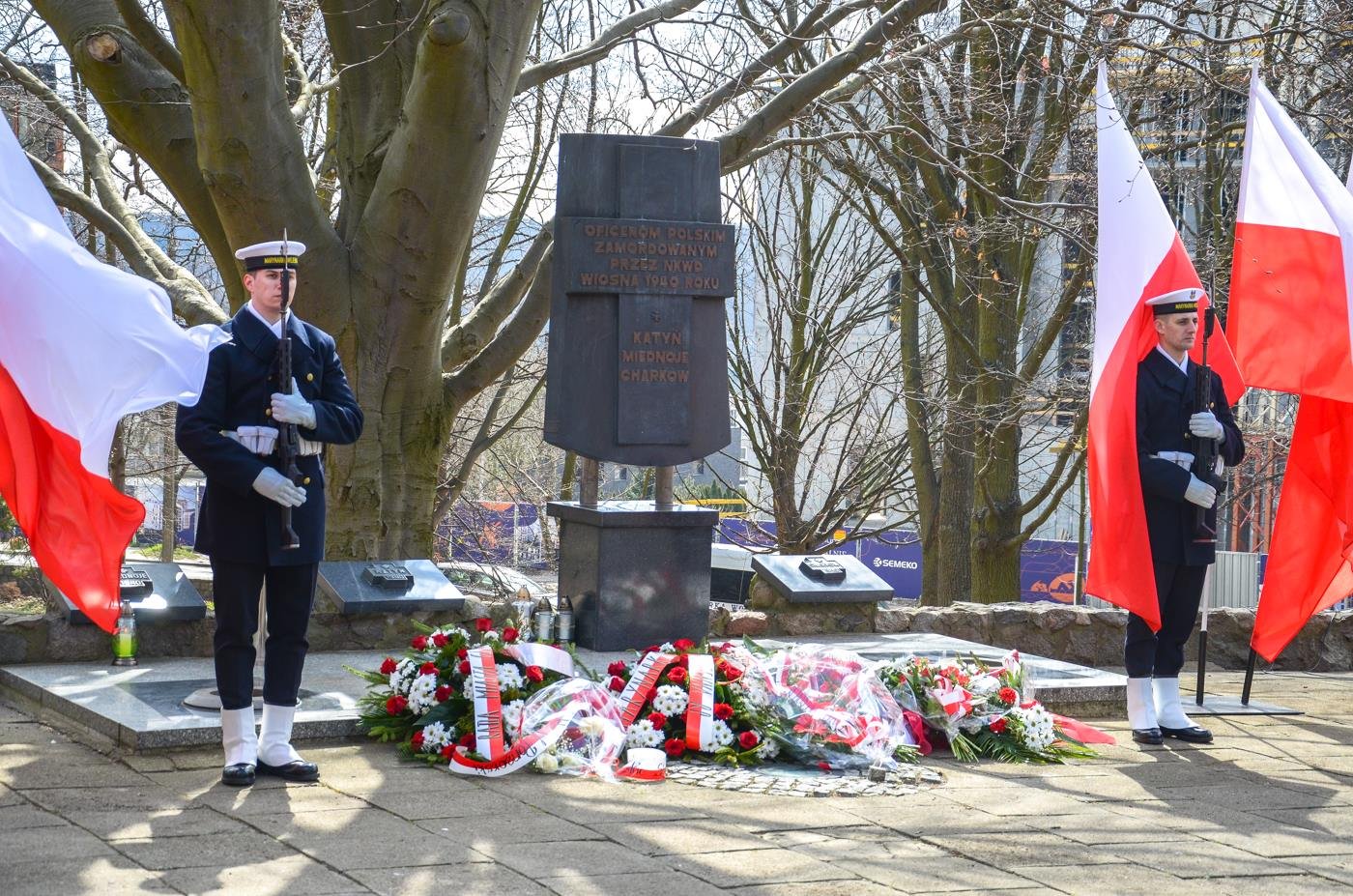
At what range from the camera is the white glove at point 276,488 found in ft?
17.9

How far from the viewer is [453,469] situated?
18.6m

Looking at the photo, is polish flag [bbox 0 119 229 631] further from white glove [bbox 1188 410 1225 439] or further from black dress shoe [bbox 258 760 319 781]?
white glove [bbox 1188 410 1225 439]

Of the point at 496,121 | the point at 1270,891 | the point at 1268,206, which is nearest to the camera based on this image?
the point at 1270,891

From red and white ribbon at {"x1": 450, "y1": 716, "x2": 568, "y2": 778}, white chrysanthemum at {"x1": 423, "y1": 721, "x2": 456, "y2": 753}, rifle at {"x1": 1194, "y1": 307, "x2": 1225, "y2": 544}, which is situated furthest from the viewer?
rifle at {"x1": 1194, "y1": 307, "x2": 1225, "y2": 544}

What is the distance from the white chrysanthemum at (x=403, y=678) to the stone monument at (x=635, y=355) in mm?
1719

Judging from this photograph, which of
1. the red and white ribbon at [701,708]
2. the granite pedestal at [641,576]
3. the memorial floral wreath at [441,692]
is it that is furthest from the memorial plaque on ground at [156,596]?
the red and white ribbon at [701,708]

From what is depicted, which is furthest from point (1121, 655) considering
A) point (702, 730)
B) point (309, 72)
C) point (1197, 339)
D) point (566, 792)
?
point (309, 72)

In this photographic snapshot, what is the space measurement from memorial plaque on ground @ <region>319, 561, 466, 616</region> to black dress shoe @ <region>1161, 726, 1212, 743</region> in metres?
3.64

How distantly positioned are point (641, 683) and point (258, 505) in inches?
67.8

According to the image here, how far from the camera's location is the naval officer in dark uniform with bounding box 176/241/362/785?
18.2ft

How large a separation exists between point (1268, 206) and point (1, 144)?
18.5 ft

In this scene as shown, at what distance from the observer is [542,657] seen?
6.43m

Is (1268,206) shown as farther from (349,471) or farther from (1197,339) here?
(349,471)

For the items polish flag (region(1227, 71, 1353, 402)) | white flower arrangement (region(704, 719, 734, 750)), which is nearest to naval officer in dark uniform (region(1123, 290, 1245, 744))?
polish flag (region(1227, 71, 1353, 402))
